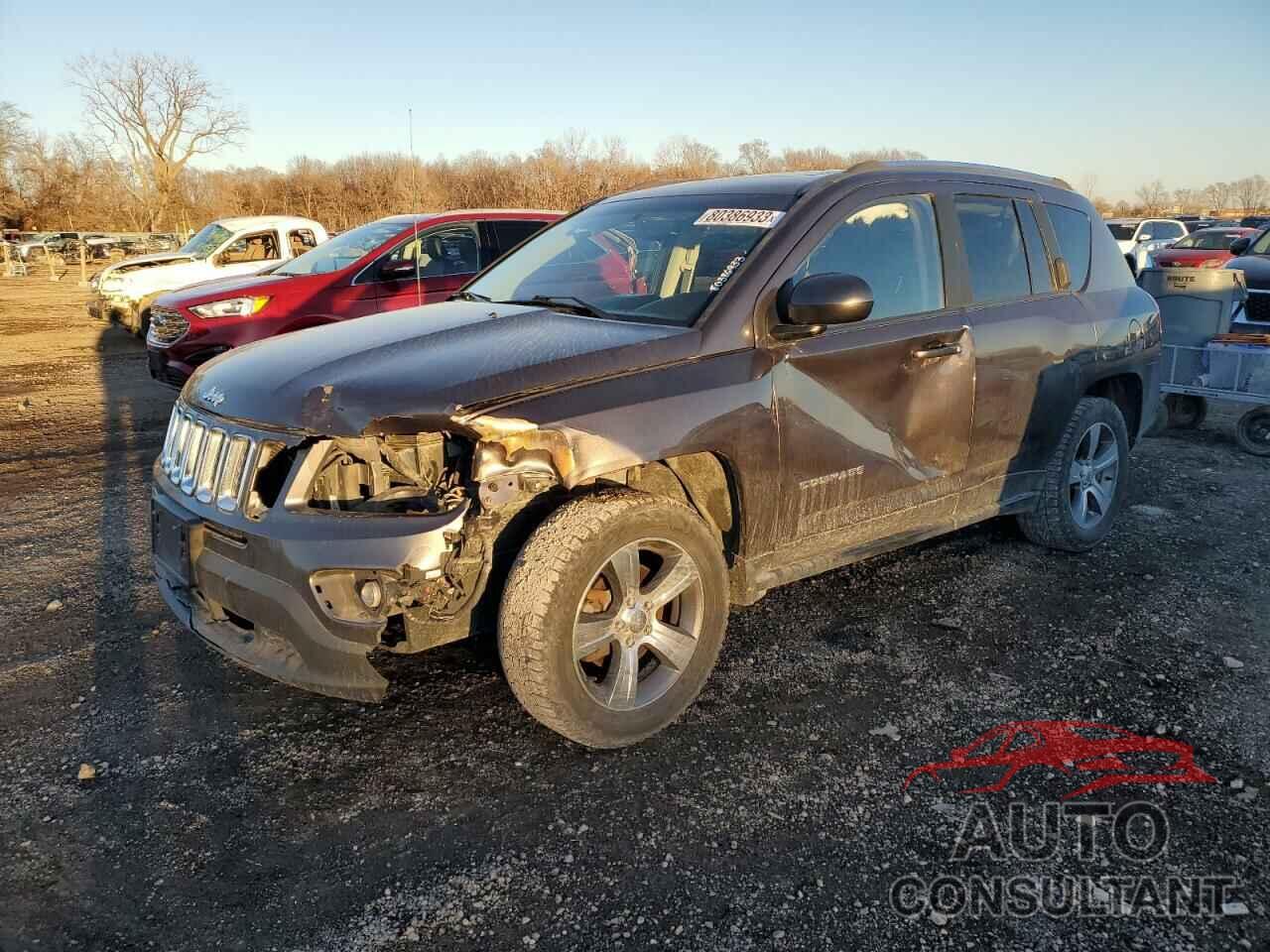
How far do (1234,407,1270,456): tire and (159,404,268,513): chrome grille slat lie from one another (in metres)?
7.31

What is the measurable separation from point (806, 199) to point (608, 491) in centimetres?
147

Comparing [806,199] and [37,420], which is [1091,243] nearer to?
[806,199]

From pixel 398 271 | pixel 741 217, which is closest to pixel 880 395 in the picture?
pixel 741 217

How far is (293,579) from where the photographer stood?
8.68 feet

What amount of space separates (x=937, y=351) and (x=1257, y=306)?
6329mm

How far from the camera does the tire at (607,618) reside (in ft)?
8.94

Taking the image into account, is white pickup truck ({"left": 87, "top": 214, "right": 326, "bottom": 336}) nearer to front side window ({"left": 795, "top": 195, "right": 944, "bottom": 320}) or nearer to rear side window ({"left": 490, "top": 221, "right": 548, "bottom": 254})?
rear side window ({"left": 490, "top": 221, "right": 548, "bottom": 254})

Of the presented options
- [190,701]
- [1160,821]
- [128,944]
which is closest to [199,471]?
[190,701]

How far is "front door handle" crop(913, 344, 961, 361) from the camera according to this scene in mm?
3641

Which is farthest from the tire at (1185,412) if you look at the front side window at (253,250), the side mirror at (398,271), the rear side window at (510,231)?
the front side window at (253,250)

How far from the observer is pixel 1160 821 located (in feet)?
8.74

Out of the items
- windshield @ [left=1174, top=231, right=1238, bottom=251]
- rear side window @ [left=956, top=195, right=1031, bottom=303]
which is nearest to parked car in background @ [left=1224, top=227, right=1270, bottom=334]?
rear side window @ [left=956, top=195, right=1031, bottom=303]

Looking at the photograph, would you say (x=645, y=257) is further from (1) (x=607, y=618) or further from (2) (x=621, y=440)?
(1) (x=607, y=618)

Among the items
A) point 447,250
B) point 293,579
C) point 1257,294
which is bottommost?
point 293,579
